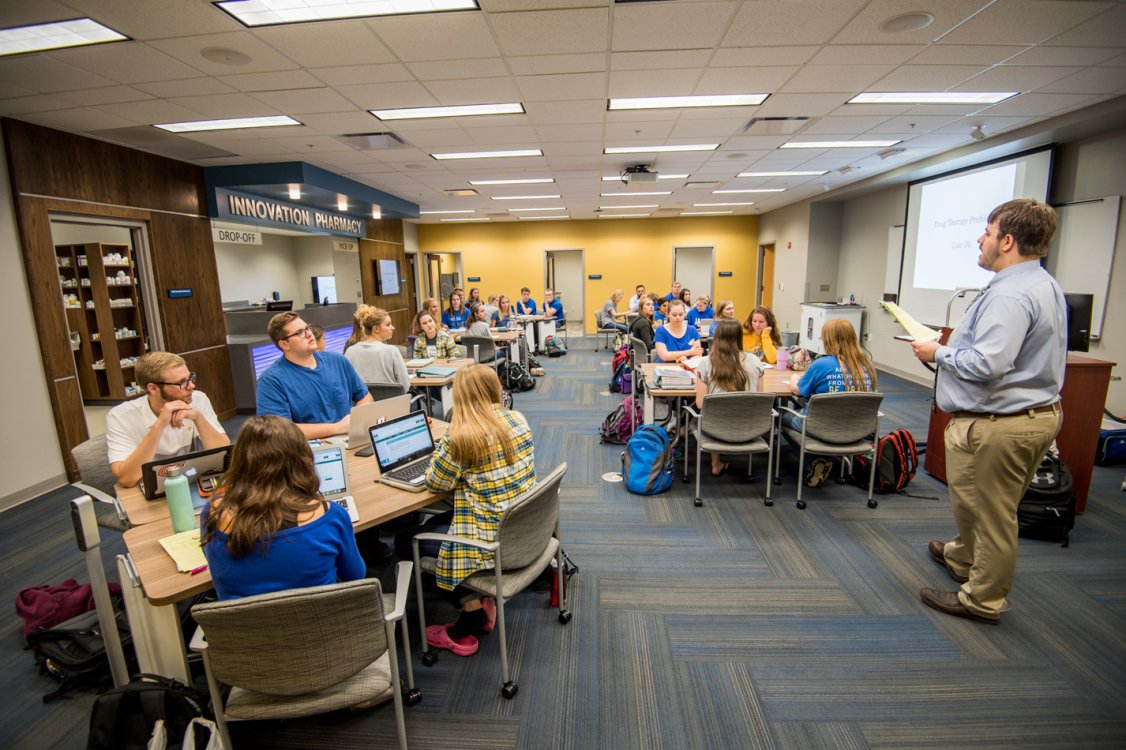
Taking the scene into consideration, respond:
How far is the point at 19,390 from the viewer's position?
401cm

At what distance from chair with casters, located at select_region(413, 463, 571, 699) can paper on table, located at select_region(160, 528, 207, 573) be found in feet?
2.34

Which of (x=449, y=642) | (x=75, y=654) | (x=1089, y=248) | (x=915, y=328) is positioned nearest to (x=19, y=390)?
(x=75, y=654)

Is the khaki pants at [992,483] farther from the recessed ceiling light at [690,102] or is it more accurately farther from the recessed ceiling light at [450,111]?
the recessed ceiling light at [450,111]

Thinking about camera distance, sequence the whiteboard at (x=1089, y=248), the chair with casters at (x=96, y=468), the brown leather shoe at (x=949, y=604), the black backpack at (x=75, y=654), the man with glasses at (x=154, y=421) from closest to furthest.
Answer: the black backpack at (x=75, y=654)
the man with glasses at (x=154, y=421)
the brown leather shoe at (x=949, y=604)
the chair with casters at (x=96, y=468)
the whiteboard at (x=1089, y=248)

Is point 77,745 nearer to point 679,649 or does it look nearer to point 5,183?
point 679,649

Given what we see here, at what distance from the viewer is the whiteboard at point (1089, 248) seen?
15.0ft

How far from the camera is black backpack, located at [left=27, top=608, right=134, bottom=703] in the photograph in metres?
2.13

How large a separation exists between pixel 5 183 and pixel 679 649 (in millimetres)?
5735

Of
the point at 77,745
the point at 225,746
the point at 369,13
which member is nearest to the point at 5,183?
the point at 369,13

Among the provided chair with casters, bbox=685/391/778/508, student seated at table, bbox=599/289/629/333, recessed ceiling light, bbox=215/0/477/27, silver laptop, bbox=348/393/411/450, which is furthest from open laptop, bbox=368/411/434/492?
student seated at table, bbox=599/289/629/333

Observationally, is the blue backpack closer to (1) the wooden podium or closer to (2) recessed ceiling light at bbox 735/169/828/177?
(1) the wooden podium

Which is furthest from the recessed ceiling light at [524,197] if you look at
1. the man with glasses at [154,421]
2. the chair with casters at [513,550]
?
the chair with casters at [513,550]

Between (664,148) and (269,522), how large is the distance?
547 cm

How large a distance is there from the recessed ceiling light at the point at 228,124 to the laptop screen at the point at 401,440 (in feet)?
10.7
